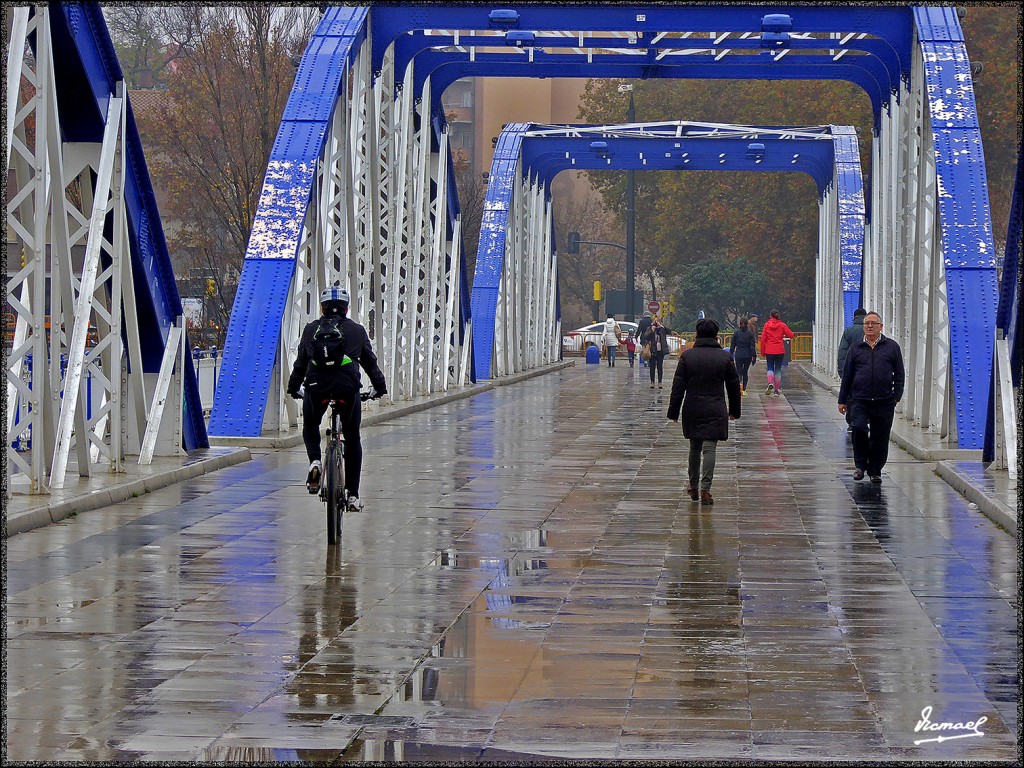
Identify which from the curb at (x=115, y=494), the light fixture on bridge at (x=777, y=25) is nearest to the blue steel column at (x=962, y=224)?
the light fixture on bridge at (x=777, y=25)

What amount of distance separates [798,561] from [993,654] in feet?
10.1

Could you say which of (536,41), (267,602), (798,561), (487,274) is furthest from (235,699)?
(487,274)

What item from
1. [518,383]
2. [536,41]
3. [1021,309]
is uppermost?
[536,41]

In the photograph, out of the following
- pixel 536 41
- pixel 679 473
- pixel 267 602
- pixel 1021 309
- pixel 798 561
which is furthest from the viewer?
pixel 536 41

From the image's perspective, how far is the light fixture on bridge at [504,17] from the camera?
24625 mm

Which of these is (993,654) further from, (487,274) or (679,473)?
(487,274)

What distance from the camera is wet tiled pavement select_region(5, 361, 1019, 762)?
6.27 metres

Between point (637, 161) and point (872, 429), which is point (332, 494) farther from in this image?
point (637, 161)

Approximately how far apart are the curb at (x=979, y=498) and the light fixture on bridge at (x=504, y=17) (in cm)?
1071

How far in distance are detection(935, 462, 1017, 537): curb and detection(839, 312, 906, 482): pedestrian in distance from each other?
727 mm

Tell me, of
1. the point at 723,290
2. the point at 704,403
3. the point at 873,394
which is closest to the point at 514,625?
the point at 704,403

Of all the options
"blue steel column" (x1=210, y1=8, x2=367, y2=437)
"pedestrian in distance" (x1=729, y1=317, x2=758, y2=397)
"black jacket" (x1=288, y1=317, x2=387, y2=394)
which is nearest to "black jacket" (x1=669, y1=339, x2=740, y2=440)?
"black jacket" (x1=288, y1=317, x2=387, y2=394)

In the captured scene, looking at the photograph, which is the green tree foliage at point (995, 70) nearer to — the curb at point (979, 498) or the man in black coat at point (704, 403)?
the curb at point (979, 498)

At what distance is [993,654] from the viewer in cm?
782
